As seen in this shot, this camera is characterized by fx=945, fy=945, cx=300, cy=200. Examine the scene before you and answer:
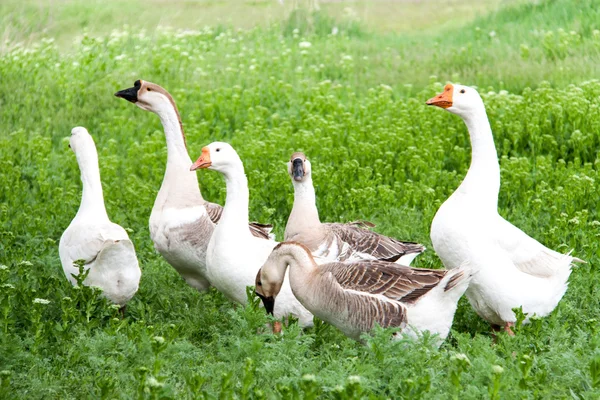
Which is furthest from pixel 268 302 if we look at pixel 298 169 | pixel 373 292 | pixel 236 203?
pixel 298 169

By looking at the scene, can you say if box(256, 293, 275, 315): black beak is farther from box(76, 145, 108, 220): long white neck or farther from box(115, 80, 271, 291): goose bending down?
box(76, 145, 108, 220): long white neck

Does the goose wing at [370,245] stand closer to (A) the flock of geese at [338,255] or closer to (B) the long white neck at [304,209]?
(A) the flock of geese at [338,255]

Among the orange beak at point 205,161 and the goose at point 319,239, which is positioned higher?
the orange beak at point 205,161

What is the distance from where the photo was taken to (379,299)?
6230 mm

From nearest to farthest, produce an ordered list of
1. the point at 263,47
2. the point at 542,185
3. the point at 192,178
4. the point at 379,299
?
the point at 379,299, the point at 192,178, the point at 542,185, the point at 263,47

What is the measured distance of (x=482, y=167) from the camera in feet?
22.6

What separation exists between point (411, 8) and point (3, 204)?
13.2 metres

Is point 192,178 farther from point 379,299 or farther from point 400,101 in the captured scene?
point 400,101

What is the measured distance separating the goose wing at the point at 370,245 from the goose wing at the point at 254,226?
59cm

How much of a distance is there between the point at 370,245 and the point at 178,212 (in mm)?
1658

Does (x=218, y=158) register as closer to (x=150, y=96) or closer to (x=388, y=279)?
(x=150, y=96)

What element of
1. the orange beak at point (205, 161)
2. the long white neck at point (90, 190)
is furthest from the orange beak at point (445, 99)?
the long white neck at point (90, 190)

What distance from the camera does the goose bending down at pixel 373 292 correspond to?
6.21 meters

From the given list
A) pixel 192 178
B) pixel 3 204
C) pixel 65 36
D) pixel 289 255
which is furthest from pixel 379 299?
pixel 65 36
